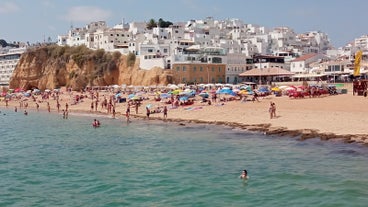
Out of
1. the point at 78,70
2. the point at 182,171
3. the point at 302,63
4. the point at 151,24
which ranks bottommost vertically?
the point at 182,171

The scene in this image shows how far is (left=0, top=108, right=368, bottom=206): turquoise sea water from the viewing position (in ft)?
44.0

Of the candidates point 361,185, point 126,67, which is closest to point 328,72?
point 126,67

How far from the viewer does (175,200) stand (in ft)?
43.4

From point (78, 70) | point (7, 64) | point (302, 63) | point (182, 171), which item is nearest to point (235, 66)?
point (302, 63)

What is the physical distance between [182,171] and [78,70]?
61.2 metres

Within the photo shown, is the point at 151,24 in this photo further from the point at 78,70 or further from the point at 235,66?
the point at 235,66

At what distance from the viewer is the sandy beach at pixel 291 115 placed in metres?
24.0

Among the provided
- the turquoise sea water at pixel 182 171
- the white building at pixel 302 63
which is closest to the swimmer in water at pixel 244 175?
the turquoise sea water at pixel 182 171

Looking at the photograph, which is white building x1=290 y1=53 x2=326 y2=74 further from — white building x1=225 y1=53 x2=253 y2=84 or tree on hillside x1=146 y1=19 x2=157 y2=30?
tree on hillside x1=146 y1=19 x2=157 y2=30

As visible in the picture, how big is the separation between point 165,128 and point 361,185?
711 inches

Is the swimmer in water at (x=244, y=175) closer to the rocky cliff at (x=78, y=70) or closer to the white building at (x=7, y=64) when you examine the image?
the rocky cliff at (x=78, y=70)

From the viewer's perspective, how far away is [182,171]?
1697 centimetres

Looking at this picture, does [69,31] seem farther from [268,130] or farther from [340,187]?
[340,187]

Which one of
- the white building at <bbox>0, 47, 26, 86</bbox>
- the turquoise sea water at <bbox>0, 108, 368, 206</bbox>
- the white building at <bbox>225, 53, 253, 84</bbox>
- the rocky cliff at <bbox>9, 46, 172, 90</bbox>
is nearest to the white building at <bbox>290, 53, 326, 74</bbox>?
the white building at <bbox>225, 53, 253, 84</bbox>
